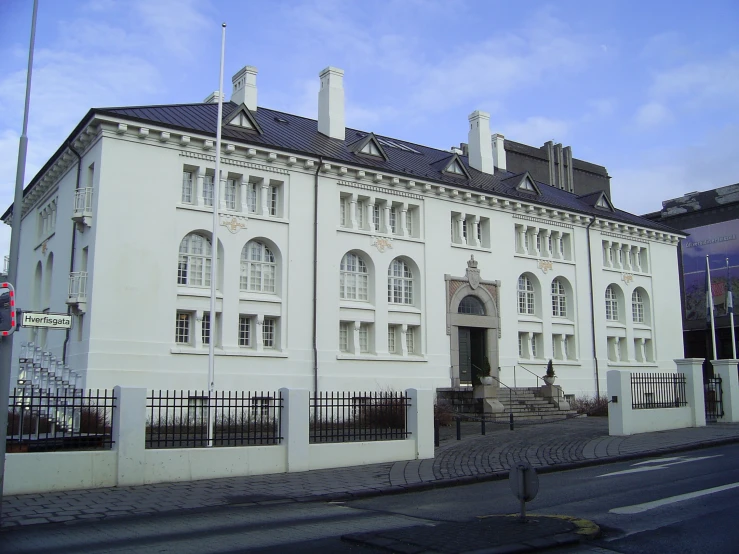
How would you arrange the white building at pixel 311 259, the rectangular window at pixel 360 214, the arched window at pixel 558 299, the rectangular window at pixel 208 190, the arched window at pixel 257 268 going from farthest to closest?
the arched window at pixel 558 299 → the rectangular window at pixel 360 214 → the arched window at pixel 257 268 → the rectangular window at pixel 208 190 → the white building at pixel 311 259

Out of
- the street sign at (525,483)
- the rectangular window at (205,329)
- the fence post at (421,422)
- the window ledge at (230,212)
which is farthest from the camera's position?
the rectangular window at (205,329)

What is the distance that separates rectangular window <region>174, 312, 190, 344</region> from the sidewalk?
989 centimetres

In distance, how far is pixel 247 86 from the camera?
108 feet

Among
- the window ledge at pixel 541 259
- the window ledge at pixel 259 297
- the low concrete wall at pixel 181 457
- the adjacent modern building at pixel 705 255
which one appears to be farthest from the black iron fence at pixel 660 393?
the adjacent modern building at pixel 705 255

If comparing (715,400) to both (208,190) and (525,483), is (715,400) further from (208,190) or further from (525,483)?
(208,190)

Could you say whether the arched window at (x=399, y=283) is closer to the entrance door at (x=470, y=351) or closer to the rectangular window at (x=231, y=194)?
the entrance door at (x=470, y=351)

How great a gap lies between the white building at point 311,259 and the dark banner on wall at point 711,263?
18.8 m

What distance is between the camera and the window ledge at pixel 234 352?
24.5 meters

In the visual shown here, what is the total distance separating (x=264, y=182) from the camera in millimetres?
27391

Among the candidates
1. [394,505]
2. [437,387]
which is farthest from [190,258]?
[394,505]

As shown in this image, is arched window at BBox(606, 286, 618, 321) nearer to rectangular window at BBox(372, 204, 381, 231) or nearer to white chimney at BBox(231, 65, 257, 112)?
rectangular window at BBox(372, 204, 381, 231)

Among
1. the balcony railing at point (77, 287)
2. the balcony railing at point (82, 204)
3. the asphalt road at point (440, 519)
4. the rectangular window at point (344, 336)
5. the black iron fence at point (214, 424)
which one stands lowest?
the asphalt road at point (440, 519)

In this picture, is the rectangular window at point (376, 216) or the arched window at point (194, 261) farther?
the rectangular window at point (376, 216)

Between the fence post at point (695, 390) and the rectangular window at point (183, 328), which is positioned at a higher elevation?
the rectangular window at point (183, 328)
